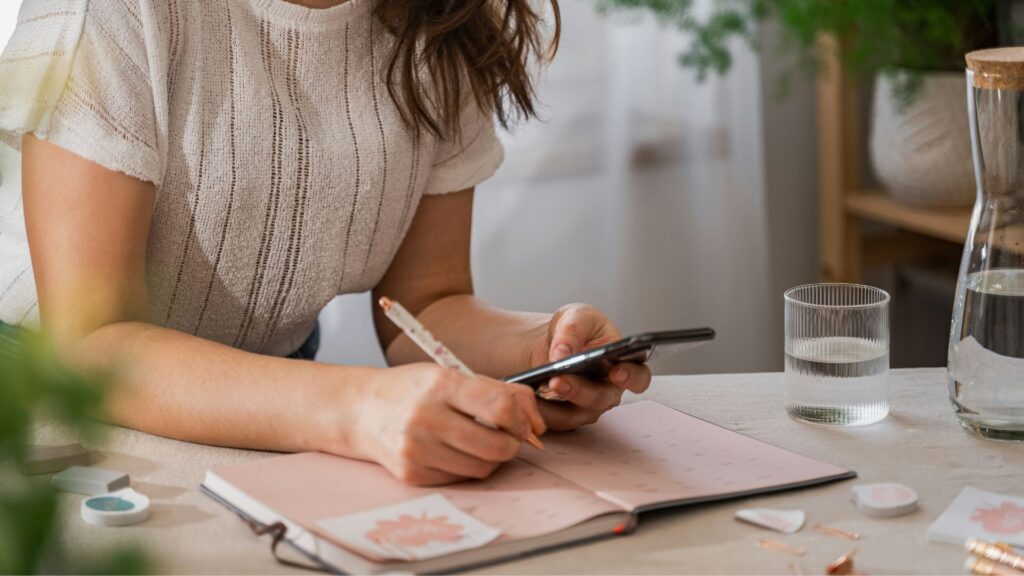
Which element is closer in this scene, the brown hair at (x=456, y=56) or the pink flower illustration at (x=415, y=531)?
the pink flower illustration at (x=415, y=531)

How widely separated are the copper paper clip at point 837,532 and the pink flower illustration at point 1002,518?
3.3 inches

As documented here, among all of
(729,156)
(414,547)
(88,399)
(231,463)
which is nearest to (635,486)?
(414,547)

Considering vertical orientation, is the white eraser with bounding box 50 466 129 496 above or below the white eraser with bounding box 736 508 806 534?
above

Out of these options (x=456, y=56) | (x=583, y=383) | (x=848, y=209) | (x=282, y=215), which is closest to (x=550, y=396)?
(x=583, y=383)

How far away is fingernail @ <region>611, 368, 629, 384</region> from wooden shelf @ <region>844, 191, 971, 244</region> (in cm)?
132

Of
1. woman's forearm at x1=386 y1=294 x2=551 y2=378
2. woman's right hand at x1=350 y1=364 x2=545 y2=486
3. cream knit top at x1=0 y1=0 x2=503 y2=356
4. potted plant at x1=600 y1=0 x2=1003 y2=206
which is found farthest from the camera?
potted plant at x1=600 y1=0 x2=1003 y2=206

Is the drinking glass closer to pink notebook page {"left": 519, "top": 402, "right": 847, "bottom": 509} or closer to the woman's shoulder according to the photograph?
pink notebook page {"left": 519, "top": 402, "right": 847, "bottom": 509}

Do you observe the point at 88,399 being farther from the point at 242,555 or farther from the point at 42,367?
the point at 242,555

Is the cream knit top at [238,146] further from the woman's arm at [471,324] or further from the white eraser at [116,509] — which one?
the white eraser at [116,509]

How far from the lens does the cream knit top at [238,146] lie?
0.98 m

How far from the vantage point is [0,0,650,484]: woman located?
0.84 meters

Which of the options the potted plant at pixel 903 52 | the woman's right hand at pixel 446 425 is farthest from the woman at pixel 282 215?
the potted plant at pixel 903 52

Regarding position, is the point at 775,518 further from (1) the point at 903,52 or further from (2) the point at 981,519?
(1) the point at 903,52

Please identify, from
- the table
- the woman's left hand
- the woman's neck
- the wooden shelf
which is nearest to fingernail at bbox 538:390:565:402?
the woman's left hand
